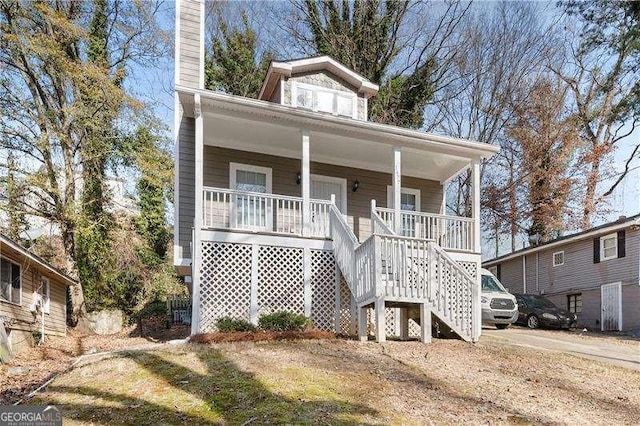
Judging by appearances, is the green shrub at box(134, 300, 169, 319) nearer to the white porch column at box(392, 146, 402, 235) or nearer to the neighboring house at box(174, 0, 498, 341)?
the neighboring house at box(174, 0, 498, 341)

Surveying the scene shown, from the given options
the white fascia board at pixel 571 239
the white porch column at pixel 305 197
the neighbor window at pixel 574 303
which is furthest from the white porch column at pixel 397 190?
the neighbor window at pixel 574 303

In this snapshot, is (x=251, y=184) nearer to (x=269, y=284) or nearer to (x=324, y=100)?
(x=269, y=284)

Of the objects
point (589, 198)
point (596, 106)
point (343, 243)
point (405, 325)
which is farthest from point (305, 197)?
point (596, 106)

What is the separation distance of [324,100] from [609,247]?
40.1 feet

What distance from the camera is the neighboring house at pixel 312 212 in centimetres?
856

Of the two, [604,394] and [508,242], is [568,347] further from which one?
[508,242]

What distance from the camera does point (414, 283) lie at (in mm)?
8352

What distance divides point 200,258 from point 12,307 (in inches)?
256

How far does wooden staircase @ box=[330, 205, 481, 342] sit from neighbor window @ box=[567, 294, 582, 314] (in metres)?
12.7

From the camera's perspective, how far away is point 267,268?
964cm

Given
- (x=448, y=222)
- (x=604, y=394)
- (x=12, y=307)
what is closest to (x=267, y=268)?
(x=448, y=222)

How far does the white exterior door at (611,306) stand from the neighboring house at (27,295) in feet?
61.5

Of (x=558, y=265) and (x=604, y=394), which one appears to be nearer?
(x=604, y=394)

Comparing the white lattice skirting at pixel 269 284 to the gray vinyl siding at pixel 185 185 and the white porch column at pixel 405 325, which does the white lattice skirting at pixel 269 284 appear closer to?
the white porch column at pixel 405 325
